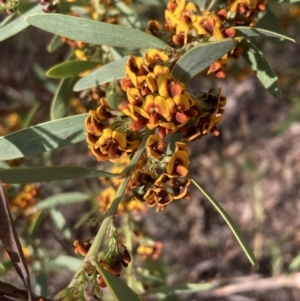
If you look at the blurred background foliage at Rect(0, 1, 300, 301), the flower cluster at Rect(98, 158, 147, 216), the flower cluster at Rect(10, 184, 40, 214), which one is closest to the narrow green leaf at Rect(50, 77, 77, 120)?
the flower cluster at Rect(98, 158, 147, 216)

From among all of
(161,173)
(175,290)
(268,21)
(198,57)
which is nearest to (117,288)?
(161,173)

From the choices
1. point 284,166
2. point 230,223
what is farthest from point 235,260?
point 230,223

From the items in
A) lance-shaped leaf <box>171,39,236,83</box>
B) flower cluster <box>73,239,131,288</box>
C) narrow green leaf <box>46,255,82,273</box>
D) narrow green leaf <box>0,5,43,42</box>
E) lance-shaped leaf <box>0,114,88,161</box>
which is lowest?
narrow green leaf <box>46,255,82,273</box>

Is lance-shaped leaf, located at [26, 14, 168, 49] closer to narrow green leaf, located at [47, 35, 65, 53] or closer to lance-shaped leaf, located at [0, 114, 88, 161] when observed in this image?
lance-shaped leaf, located at [0, 114, 88, 161]

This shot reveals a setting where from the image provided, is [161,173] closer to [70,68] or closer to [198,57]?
[198,57]

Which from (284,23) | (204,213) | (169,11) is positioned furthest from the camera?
(204,213)

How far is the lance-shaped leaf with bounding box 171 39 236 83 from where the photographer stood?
5.11ft

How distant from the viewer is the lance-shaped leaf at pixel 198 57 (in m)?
1.56

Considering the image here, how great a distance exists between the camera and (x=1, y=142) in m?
1.70

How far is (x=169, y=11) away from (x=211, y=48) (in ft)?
1.30

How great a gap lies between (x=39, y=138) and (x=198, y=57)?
0.60 m

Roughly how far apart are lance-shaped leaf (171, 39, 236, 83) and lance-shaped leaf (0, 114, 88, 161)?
1.22ft

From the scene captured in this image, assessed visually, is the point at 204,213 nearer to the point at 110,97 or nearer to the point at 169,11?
the point at 110,97

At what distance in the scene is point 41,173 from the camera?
5.17ft
